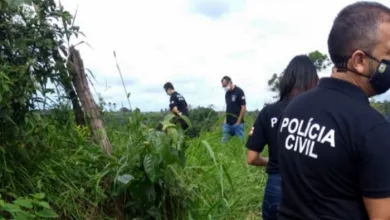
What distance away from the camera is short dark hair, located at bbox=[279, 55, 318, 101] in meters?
3.77

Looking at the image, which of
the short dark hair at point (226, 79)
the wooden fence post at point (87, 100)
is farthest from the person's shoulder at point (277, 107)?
the short dark hair at point (226, 79)

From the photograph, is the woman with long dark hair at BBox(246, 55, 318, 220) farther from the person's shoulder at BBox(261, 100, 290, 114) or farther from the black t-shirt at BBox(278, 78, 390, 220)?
the black t-shirt at BBox(278, 78, 390, 220)

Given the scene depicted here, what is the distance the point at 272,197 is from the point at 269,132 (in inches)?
16.5

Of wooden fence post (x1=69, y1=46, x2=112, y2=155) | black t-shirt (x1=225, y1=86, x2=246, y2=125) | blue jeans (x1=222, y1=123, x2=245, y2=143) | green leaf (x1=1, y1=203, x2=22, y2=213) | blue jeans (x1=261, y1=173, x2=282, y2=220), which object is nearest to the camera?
green leaf (x1=1, y1=203, x2=22, y2=213)

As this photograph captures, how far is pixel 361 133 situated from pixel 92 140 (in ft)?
10.4

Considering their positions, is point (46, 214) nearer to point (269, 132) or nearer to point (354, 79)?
point (269, 132)

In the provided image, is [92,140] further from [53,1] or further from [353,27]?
[353,27]

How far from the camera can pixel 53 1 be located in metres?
4.40

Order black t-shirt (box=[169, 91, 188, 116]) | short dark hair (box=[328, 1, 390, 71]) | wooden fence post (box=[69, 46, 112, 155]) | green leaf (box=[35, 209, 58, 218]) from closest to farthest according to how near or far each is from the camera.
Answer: short dark hair (box=[328, 1, 390, 71]), green leaf (box=[35, 209, 58, 218]), wooden fence post (box=[69, 46, 112, 155]), black t-shirt (box=[169, 91, 188, 116])

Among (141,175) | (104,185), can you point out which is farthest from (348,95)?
(104,185)

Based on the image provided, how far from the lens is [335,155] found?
194 cm

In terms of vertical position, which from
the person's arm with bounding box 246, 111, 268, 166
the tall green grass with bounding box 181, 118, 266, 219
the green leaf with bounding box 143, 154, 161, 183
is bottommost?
the tall green grass with bounding box 181, 118, 266, 219

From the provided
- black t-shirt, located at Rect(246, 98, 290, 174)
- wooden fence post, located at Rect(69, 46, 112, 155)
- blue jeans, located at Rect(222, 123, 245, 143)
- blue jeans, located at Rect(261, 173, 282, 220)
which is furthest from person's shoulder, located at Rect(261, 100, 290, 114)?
blue jeans, located at Rect(222, 123, 245, 143)

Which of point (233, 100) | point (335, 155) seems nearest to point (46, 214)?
point (335, 155)
